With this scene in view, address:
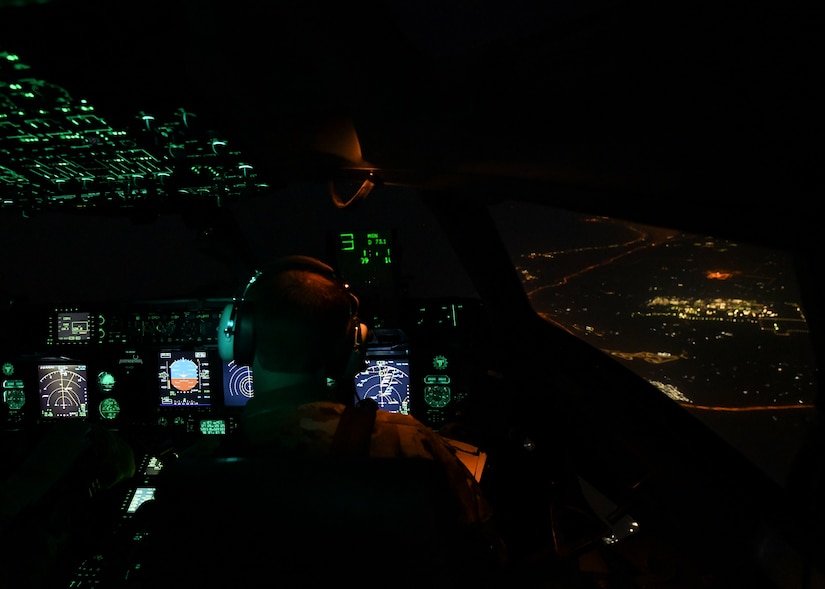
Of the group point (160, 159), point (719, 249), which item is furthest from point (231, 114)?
point (719, 249)

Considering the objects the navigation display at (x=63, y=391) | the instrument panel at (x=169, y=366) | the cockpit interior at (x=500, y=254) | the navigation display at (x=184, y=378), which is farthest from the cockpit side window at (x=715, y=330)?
the navigation display at (x=63, y=391)

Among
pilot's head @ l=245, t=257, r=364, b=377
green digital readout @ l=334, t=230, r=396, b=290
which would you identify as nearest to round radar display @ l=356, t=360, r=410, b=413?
green digital readout @ l=334, t=230, r=396, b=290

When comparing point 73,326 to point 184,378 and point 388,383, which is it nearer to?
point 184,378

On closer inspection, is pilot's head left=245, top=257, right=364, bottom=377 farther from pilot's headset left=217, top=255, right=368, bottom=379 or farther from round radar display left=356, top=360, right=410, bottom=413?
round radar display left=356, top=360, right=410, bottom=413

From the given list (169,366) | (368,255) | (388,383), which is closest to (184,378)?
(169,366)

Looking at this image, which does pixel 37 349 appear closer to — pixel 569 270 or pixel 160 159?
pixel 160 159
